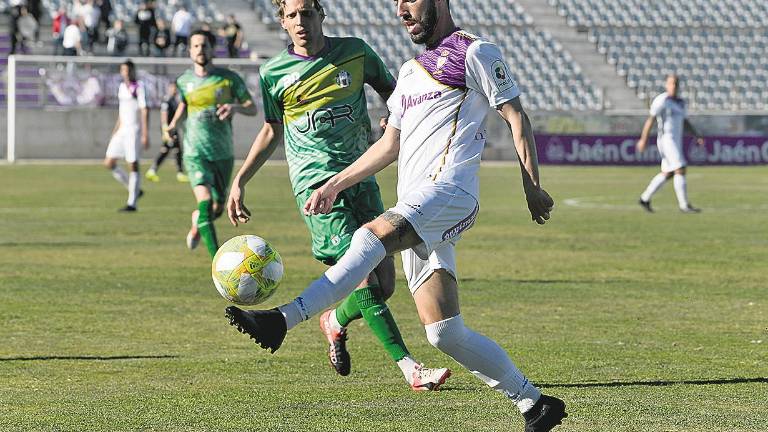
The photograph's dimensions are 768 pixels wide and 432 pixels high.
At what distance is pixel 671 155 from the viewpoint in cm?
2480

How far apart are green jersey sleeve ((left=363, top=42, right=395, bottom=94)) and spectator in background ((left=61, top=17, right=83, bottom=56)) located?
32.7 m

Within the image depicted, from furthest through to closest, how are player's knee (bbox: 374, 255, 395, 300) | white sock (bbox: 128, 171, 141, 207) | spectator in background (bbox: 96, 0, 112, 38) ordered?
1. spectator in background (bbox: 96, 0, 112, 38)
2. white sock (bbox: 128, 171, 141, 207)
3. player's knee (bbox: 374, 255, 395, 300)

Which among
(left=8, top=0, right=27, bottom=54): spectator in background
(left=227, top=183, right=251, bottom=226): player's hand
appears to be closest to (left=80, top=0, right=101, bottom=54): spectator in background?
(left=8, top=0, right=27, bottom=54): spectator in background

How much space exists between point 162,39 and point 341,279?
35966 millimetres

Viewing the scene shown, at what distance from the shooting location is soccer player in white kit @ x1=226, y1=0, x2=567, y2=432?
240 inches

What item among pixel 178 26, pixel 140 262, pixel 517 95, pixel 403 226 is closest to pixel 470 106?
pixel 517 95

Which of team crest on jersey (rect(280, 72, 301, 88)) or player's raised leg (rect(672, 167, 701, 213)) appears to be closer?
team crest on jersey (rect(280, 72, 301, 88))

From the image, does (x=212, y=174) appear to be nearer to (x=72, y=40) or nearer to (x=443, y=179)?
(x=443, y=179)

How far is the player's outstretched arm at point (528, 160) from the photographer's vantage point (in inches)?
239

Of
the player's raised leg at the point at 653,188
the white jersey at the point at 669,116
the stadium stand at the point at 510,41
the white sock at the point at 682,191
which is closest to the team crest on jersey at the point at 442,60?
the player's raised leg at the point at 653,188

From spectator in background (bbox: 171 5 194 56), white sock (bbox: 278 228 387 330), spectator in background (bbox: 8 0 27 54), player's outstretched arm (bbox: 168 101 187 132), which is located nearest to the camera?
white sock (bbox: 278 228 387 330)

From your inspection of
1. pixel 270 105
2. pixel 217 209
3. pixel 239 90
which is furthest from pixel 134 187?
pixel 270 105

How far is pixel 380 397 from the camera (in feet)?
25.2

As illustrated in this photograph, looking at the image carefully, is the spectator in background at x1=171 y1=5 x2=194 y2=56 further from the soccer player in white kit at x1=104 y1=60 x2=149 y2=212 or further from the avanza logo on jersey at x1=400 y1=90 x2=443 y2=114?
the avanza logo on jersey at x1=400 y1=90 x2=443 y2=114
